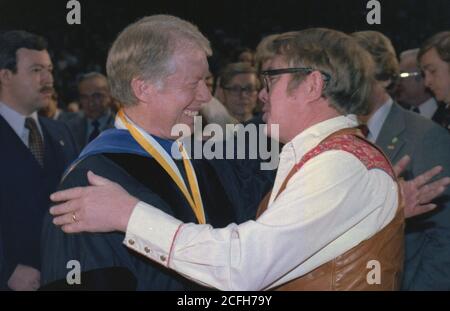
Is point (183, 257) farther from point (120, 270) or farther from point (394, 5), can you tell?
point (394, 5)

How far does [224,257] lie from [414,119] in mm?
2030

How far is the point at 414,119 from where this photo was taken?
383 cm

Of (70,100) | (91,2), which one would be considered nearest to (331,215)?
(70,100)

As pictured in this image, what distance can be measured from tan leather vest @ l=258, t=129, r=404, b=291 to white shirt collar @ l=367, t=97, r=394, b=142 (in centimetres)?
173

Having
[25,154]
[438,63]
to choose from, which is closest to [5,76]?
[25,154]

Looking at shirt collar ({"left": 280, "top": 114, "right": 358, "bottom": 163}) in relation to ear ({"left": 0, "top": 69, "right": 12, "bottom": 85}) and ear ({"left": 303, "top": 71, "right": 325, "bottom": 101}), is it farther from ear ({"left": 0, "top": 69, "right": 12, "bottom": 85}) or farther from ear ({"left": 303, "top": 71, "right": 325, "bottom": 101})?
ear ({"left": 0, "top": 69, "right": 12, "bottom": 85})

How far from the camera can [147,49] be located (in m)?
2.62

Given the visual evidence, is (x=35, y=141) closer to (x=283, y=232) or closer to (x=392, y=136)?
(x=392, y=136)

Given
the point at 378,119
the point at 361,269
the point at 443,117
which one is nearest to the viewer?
the point at 361,269

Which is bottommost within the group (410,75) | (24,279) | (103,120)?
(24,279)

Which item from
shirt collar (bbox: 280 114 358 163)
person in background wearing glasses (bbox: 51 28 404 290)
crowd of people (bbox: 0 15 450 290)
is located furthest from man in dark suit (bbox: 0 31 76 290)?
shirt collar (bbox: 280 114 358 163)

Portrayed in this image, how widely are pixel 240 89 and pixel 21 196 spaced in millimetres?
2520

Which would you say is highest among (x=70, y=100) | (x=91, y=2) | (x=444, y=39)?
(x=91, y=2)

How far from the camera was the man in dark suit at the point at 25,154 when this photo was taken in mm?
3906
